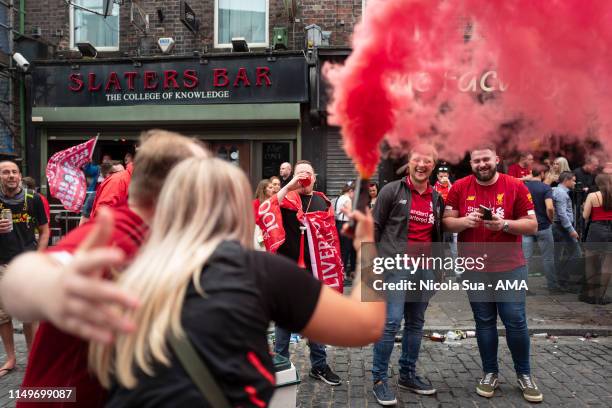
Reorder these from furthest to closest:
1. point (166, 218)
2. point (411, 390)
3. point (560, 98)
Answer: point (411, 390) < point (560, 98) < point (166, 218)

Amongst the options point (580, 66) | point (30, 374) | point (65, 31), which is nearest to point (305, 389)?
point (30, 374)

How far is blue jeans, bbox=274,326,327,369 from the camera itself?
448cm

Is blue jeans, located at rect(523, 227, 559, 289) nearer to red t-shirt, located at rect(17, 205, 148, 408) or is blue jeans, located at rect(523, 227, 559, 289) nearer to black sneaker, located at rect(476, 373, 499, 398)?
black sneaker, located at rect(476, 373, 499, 398)

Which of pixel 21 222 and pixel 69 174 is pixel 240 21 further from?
pixel 21 222

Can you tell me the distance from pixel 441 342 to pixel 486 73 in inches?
145

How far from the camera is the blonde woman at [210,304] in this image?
1.31 m

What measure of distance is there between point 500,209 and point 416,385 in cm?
171

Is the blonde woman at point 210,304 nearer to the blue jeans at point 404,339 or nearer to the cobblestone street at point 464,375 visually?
the blue jeans at point 404,339

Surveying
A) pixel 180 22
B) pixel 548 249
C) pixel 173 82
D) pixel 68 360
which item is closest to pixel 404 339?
pixel 68 360

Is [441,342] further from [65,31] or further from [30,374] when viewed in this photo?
[65,31]

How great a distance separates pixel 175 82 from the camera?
37.5 ft

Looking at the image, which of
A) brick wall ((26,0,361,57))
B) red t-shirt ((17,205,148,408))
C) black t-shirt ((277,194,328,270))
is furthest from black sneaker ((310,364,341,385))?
brick wall ((26,0,361,57))

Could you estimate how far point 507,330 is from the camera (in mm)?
4234

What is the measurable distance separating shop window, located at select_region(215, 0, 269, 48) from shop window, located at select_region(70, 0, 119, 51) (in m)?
2.61
